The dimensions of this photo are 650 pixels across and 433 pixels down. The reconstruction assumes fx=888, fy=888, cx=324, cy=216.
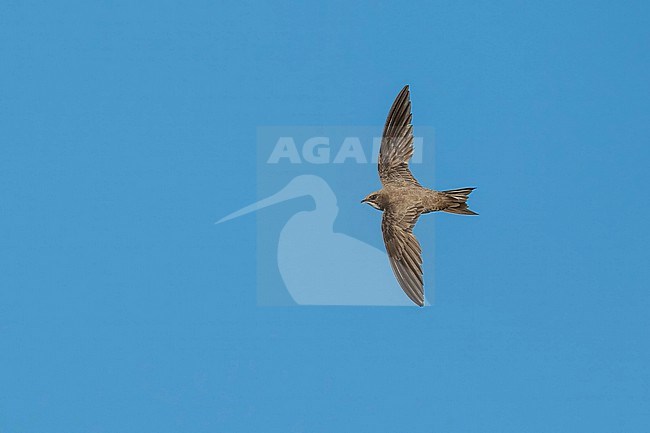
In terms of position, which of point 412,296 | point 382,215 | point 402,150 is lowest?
point 412,296

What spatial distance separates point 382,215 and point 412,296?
0.98 metres

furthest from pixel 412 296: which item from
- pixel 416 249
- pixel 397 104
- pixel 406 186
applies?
pixel 397 104

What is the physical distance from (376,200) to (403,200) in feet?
1.00

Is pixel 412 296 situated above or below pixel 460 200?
below

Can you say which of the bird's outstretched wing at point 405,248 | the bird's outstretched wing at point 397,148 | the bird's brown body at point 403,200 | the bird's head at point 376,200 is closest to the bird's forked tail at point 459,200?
the bird's brown body at point 403,200

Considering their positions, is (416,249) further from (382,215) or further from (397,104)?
(397,104)

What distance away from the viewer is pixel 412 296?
26.5 feet

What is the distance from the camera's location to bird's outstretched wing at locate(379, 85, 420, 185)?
8.68 metres

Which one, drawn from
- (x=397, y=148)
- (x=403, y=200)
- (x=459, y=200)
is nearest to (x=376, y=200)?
(x=403, y=200)

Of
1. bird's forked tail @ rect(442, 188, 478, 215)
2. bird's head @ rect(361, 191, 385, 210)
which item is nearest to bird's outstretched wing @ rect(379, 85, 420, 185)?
bird's head @ rect(361, 191, 385, 210)

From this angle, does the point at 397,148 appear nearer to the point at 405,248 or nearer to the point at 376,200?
the point at 376,200

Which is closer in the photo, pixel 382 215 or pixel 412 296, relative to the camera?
pixel 412 296

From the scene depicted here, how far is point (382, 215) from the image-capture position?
8672 mm

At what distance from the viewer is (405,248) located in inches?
332
